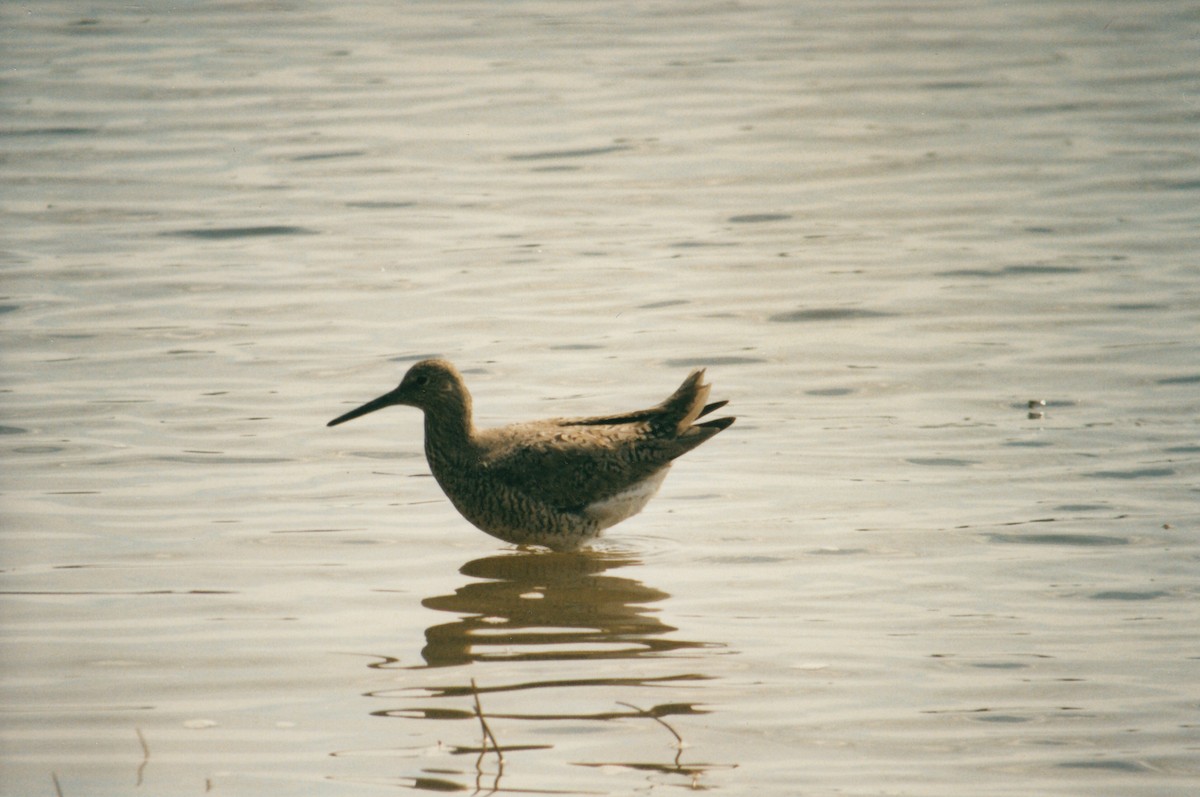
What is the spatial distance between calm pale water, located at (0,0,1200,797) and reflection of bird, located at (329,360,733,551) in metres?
0.30

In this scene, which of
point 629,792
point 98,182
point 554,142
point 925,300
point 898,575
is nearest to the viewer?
point 629,792

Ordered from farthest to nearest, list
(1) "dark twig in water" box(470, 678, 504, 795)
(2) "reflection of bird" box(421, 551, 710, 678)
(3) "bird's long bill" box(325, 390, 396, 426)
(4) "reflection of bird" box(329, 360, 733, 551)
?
1. (3) "bird's long bill" box(325, 390, 396, 426)
2. (4) "reflection of bird" box(329, 360, 733, 551)
3. (2) "reflection of bird" box(421, 551, 710, 678)
4. (1) "dark twig in water" box(470, 678, 504, 795)

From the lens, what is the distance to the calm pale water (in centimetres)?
630

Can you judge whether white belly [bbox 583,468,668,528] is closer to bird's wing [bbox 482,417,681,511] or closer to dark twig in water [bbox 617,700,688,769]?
bird's wing [bbox 482,417,681,511]

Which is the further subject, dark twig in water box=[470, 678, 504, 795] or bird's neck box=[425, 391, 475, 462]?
bird's neck box=[425, 391, 475, 462]

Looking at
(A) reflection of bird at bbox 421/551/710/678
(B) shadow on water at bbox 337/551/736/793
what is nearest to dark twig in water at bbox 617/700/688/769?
(B) shadow on water at bbox 337/551/736/793

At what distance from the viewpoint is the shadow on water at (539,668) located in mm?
5844

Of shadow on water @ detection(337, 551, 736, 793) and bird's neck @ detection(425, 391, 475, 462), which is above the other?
bird's neck @ detection(425, 391, 475, 462)

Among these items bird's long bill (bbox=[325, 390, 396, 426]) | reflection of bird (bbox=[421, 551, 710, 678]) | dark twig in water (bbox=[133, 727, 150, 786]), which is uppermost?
bird's long bill (bbox=[325, 390, 396, 426])

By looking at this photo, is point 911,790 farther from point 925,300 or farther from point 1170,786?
point 925,300

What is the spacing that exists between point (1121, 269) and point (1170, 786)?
872 centimetres

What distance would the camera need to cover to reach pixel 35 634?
724cm

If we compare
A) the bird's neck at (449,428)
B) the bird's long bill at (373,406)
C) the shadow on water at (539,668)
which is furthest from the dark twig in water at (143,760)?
the bird's long bill at (373,406)

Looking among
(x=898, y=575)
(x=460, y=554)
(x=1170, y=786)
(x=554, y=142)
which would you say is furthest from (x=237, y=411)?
(x=554, y=142)
